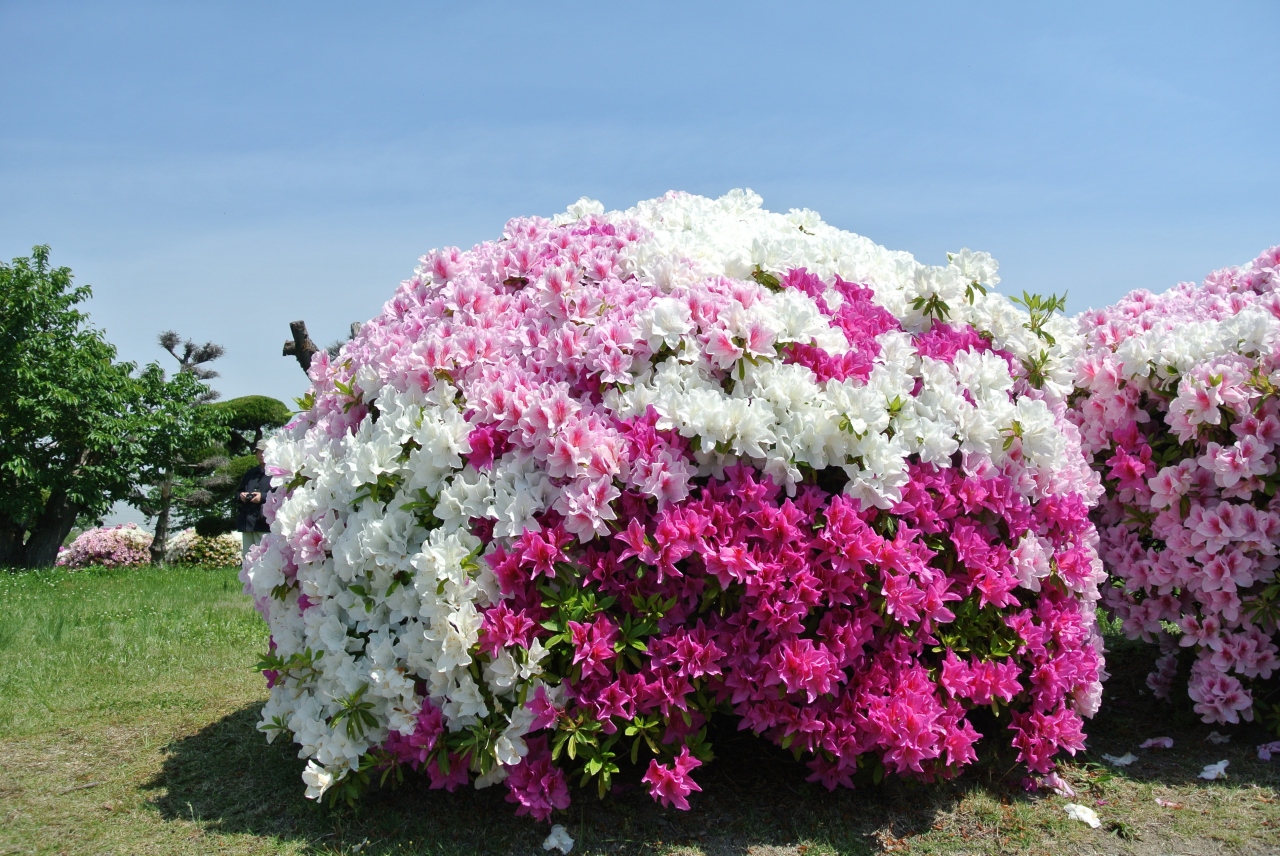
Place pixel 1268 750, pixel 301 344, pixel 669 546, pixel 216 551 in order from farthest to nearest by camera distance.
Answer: pixel 216 551, pixel 301 344, pixel 1268 750, pixel 669 546

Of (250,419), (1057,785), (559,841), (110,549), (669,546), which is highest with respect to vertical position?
(250,419)

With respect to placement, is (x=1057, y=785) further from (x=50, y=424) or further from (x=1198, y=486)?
Answer: (x=50, y=424)

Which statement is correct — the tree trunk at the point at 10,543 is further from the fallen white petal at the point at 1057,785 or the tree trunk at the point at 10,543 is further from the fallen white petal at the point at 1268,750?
the fallen white petal at the point at 1268,750

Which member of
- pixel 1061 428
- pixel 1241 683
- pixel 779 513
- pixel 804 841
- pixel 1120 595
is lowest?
pixel 804 841

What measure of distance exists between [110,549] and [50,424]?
10.0 ft

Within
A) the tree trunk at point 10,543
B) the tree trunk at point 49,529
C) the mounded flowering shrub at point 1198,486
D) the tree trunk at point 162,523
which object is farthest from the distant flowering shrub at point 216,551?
the mounded flowering shrub at point 1198,486

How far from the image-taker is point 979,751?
193 inches

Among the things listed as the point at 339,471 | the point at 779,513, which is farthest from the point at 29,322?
the point at 779,513

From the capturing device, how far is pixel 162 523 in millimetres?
20594

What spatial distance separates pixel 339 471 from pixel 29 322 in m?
21.7

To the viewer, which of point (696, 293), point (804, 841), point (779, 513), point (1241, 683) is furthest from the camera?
point (1241, 683)

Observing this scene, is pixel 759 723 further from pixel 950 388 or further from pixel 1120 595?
pixel 1120 595

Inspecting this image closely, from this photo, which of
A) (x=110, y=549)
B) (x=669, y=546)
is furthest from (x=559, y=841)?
(x=110, y=549)

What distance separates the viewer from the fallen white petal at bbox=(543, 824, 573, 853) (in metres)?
3.80
